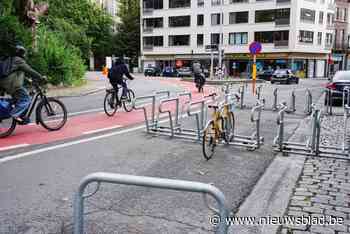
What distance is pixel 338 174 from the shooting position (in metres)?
5.86

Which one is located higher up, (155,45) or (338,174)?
(155,45)

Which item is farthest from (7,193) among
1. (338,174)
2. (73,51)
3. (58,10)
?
(58,10)

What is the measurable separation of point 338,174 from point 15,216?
4599 millimetres

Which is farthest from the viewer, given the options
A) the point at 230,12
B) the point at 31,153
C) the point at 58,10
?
the point at 230,12

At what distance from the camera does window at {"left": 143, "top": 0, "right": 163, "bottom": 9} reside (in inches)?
2616

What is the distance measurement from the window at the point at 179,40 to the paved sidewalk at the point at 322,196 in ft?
192

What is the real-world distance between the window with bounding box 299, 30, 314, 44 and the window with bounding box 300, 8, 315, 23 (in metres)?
1.79

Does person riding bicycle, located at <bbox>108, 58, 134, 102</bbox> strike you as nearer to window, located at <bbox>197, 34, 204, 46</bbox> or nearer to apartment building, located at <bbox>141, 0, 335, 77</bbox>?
apartment building, located at <bbox>141, 0, 335, 77</bbox>

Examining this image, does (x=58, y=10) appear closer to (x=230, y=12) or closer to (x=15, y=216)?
(x=15, y=216)

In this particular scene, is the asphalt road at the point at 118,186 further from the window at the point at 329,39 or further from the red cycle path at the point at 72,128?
the window at the point at 329,39

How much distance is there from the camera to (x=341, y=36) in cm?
7006

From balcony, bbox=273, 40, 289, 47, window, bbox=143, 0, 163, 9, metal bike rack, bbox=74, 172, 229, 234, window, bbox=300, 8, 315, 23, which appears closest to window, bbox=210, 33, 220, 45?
balcony, bbox=273, 40, 289, 47

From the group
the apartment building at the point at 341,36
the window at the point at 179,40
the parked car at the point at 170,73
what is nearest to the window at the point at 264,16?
the window at the point at 179,40

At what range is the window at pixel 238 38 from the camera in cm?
5869
